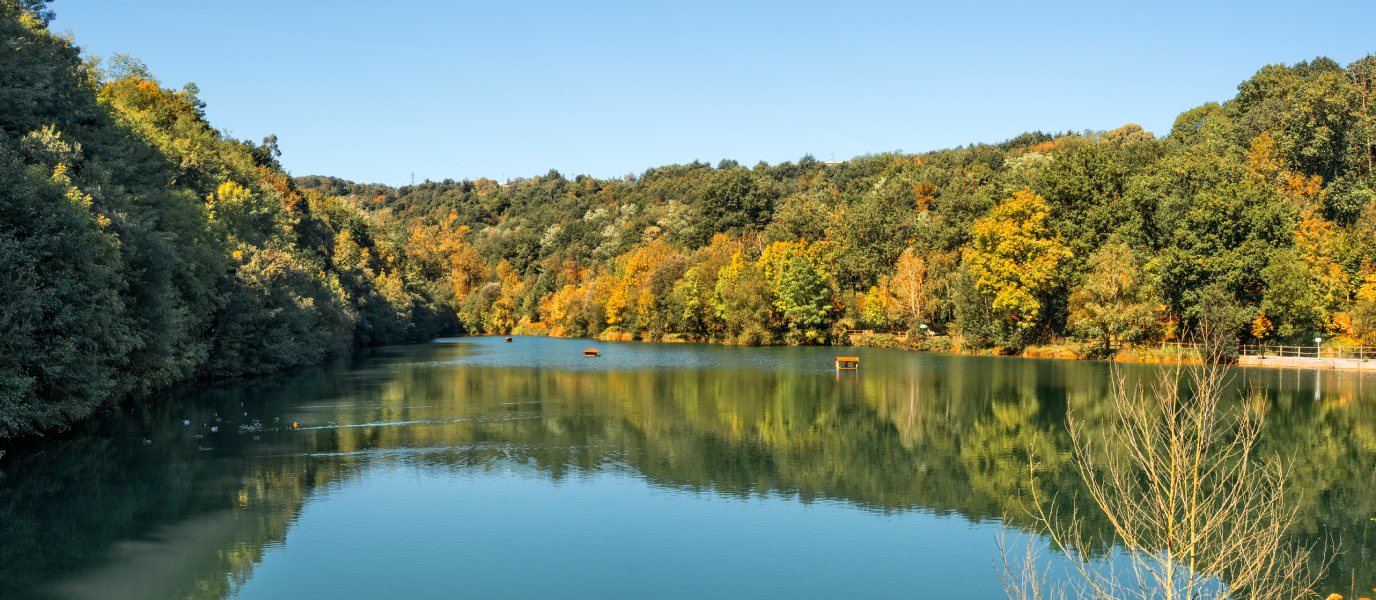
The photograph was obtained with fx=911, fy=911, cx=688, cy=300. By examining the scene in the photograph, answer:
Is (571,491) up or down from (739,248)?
down

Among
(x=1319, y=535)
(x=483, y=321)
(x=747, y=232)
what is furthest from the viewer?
(x=483, y=321)

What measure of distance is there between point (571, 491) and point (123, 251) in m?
20.1

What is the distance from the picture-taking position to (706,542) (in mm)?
16812

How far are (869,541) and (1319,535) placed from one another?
8.18 metres

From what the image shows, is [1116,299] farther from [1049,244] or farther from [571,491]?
[571,491]

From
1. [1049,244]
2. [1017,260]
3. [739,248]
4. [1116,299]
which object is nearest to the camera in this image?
[1116,299]

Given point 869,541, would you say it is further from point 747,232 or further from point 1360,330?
point 747,232

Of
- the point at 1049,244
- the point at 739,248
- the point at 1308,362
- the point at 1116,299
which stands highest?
the point at 739,248

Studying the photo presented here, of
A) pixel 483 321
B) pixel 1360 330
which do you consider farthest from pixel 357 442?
pixel 483 321

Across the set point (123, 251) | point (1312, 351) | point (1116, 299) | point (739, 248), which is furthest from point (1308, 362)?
point (123, 251)

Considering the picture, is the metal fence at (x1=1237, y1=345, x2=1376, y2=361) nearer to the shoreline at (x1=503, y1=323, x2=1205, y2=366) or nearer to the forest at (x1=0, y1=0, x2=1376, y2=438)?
the forest at (x1=0, y1=0, x2=1376, y2=438)

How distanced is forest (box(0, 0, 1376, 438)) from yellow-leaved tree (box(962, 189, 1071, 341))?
21cm

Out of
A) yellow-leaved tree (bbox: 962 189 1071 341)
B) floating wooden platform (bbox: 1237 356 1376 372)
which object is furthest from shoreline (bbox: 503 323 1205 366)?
floating wooden platform (bbox: 1237 356 1376 372)

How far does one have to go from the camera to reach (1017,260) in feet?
221
